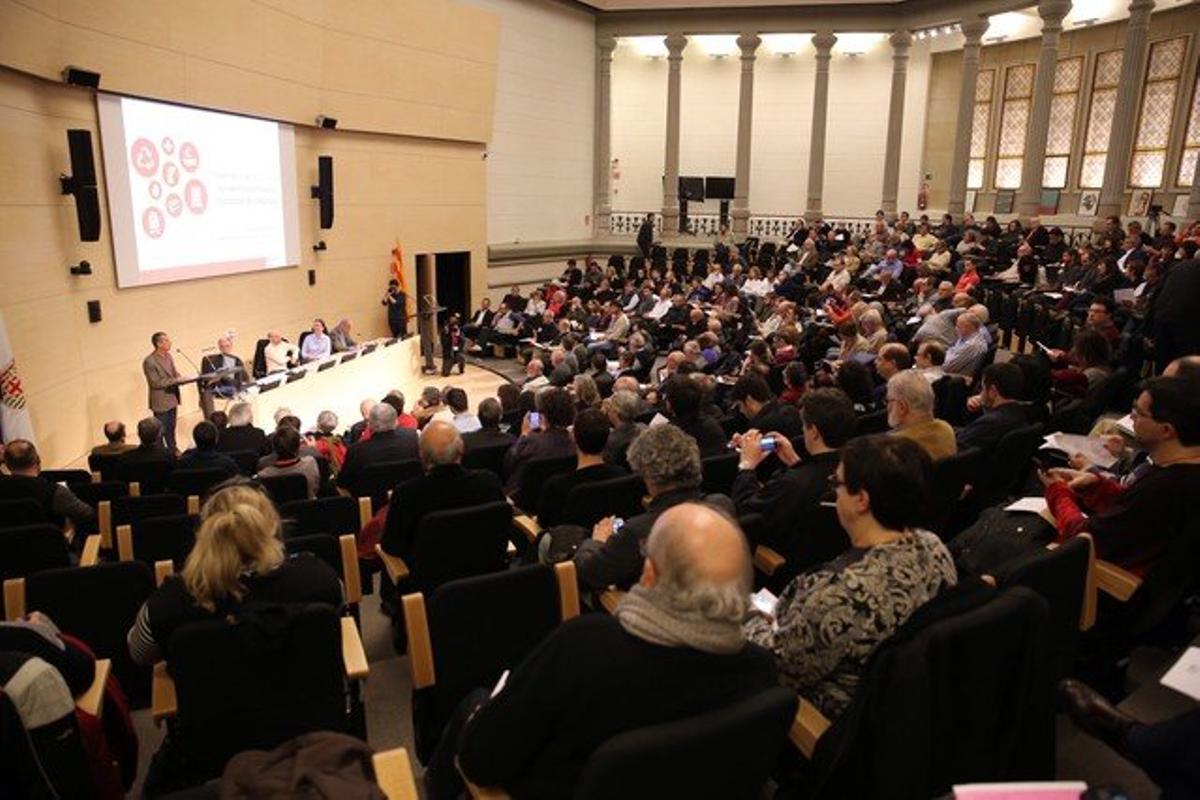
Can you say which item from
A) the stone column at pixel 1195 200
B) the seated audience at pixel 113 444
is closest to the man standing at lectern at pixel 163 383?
the seated audience at pixel 113 444

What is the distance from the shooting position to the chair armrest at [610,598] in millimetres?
A: 2781

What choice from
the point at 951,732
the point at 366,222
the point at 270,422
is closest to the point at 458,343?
the point at 366,222

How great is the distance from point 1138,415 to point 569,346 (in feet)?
30.1

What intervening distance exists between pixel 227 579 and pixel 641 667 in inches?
52.9

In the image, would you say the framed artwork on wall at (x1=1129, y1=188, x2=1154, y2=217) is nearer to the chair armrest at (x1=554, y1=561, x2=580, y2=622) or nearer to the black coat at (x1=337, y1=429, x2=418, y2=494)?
the black coat at (x1=337, y1=429, x2=418, y2=494)

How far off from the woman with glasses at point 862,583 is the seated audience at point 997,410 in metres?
2.08

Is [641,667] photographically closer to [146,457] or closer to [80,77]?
[146,457]

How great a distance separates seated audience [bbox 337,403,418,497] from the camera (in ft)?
16.4

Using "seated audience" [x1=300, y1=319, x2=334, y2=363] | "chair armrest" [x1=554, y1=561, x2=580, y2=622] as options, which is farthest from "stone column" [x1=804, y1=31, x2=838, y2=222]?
"chair armrest" [x1=554, y1=561, x2=580, y2=622]

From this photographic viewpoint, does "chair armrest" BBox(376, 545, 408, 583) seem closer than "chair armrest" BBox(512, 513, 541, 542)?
Yes

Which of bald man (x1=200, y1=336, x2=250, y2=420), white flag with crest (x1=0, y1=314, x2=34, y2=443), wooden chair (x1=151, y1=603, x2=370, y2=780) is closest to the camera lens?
wooden chair (x1=151, y1=603, x2=370, y2=780)

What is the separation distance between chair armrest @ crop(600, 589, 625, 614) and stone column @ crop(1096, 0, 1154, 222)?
13.7 m

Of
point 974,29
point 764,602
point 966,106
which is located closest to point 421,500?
point 764,602

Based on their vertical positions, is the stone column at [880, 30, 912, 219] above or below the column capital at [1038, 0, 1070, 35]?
below
